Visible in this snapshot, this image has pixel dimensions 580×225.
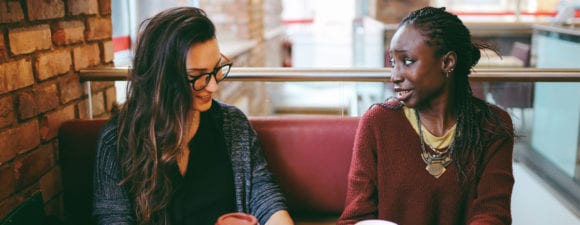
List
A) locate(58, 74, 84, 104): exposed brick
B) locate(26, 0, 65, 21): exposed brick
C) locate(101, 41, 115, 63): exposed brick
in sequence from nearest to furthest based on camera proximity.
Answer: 1. locate(26, 0, 65, 21): exposed brick
2. locate(58, 74, 84, 104): exposed brick
3. locate(101, 41, 115, 63): exposed brick

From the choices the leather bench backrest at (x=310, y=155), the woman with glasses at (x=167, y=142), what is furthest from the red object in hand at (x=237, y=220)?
the leather bench backrest at (x=310, y=155)

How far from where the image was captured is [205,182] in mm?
1494

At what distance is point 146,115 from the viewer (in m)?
1.44

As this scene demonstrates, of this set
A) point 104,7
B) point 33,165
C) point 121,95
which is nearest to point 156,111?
point 33,165

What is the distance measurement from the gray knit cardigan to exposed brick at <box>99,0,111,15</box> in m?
0.83

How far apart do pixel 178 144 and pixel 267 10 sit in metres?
8.45

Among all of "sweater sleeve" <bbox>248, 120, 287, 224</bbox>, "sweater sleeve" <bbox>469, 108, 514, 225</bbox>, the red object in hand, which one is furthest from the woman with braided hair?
the red object in hand

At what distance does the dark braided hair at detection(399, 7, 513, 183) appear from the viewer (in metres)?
1.37

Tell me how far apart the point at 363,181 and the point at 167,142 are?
52 cm

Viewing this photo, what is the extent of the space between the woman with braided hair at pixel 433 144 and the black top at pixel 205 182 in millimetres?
337

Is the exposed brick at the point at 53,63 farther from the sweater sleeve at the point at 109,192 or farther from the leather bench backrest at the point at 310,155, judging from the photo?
the leather bench backrest at the point at 310,155

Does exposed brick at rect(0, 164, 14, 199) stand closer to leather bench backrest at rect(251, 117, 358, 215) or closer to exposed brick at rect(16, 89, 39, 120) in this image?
exposed brick at rect(16, 89, 39, 120)

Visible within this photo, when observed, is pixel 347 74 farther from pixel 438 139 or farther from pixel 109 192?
pixel 109 192

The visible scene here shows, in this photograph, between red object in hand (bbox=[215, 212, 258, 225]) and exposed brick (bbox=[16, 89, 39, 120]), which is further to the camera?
exposed brick (bbox=[16, 89, 39, 120])
